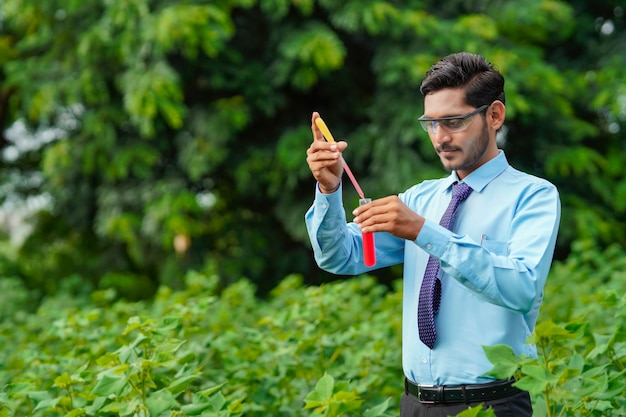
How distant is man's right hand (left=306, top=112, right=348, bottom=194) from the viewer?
2316mm

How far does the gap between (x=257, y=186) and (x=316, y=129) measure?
18.7 ft

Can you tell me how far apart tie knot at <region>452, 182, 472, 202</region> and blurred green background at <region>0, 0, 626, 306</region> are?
15.5 ft

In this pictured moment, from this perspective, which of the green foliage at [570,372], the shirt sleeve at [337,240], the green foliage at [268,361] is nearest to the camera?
the green foliage at [570,372]

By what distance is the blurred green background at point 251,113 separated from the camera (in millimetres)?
7344

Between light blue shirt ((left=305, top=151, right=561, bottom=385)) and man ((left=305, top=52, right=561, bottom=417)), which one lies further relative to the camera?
man ((left=305, top=52, right=561, bottom=417))

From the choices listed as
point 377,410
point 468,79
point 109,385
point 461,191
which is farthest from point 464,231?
point 109,385

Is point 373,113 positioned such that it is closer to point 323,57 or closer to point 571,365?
point 323,57

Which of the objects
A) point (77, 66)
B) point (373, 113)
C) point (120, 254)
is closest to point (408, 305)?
point (373, 113)

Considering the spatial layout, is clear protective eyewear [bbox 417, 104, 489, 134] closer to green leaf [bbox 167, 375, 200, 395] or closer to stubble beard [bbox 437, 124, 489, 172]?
stubble beard [bbox 437, 124, 489, 172]

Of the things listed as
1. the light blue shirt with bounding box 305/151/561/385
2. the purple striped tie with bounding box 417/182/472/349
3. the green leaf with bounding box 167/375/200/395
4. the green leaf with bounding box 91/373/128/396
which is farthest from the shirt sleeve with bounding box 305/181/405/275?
the green leaf with bounding box 91/373/128/396

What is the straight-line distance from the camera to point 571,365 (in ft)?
7.09

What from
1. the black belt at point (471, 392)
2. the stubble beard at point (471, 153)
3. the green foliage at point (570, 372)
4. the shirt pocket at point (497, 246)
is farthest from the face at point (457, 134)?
the black belt at point (471, 392)

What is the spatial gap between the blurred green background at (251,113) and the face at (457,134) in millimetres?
4746

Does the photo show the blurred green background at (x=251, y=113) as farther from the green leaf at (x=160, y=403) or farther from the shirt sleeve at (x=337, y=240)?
the green leaf at (x=160, y=403)
